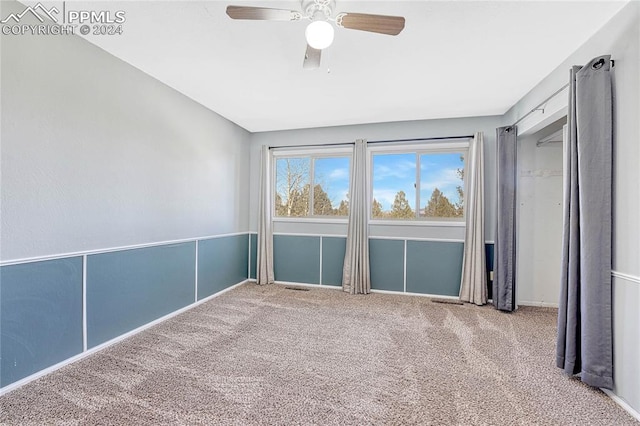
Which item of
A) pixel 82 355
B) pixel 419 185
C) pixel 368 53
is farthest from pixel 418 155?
pixel 82 355

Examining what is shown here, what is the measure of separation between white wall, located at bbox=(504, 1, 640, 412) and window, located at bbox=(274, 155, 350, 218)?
2.89 meters

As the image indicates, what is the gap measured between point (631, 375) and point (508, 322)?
4.38ft

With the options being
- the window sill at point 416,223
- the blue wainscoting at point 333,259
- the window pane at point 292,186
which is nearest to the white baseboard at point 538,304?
the window sill at point 416,223

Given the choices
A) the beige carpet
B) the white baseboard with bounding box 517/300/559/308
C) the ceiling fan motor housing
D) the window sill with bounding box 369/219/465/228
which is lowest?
the beige carpet

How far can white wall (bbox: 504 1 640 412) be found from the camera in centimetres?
161

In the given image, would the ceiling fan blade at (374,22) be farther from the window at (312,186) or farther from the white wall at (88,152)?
the window at (312,186)

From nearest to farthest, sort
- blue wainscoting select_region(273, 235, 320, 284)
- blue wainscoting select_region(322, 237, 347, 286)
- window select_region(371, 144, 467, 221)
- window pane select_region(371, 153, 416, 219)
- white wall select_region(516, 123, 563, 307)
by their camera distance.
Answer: white wall select_region(516, 123, 563, 307), window select_region(371, 144, 467, 221), window pane select_region(371, 153, 416, 219), blue wainscoting select_region(322, 237, 347, 286), blue wainscoting select_region(273, 235, 320, 284)

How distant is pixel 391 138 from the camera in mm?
3965

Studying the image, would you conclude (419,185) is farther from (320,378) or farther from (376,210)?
(320,378)

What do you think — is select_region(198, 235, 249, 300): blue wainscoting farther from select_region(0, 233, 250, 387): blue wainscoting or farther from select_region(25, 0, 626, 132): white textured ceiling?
select_region(25, 0, 626, 132): white textured ceiling

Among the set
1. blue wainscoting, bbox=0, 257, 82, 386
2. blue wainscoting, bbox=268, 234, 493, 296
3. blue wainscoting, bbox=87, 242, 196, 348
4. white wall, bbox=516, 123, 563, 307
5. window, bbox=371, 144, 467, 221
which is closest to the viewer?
blue wainscoting, bbox=0, 257, 82, 386

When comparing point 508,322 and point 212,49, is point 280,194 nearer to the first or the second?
point 212,49

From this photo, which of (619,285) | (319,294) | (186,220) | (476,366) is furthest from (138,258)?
(619,285)

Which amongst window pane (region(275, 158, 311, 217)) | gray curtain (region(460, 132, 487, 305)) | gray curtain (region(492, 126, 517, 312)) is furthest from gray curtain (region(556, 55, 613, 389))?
window pane (region(275, 158, 311, 217))
